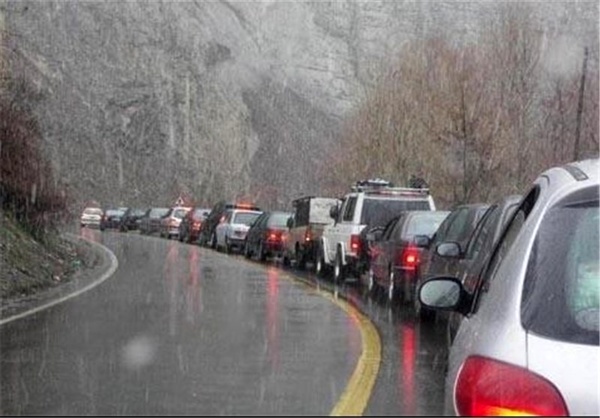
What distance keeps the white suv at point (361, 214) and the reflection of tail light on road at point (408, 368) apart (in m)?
7.60

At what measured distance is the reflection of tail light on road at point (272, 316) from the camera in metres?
11.0


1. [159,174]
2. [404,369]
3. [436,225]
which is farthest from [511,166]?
[159,174]

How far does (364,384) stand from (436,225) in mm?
8206

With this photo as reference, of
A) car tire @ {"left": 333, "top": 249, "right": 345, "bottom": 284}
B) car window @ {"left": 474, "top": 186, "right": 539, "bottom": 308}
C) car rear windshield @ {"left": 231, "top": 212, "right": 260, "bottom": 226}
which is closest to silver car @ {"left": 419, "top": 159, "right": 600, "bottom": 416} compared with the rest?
car window @ {"left": 474, "top": 186, "right": 539, "bottom": 308}

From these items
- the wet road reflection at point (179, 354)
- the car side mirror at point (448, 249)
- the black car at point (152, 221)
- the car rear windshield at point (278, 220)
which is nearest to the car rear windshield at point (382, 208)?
the wet road reflection at point (179, 354)

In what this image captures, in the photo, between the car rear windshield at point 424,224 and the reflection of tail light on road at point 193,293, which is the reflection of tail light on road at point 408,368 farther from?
the car rear windshield at point 424,224

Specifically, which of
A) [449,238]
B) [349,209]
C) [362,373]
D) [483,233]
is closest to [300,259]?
[349,209]

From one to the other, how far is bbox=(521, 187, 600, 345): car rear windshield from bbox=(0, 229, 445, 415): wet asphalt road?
4650mm

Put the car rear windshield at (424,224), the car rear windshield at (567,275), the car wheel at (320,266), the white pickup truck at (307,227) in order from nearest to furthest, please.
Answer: the car rear windshield at (567,275) → the car rear windshield at (424,224) → the car wheel at (320,266) → the white pickup truck at (307,227)

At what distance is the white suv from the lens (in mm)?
21717

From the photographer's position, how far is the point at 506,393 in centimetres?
321

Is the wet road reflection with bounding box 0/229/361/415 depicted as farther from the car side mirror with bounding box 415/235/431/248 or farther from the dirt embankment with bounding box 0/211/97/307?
the car side mirror with bounding box 415/235/431/248

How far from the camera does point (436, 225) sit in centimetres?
1722

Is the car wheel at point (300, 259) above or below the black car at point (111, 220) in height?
above
